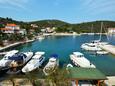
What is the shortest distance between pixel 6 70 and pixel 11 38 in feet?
186

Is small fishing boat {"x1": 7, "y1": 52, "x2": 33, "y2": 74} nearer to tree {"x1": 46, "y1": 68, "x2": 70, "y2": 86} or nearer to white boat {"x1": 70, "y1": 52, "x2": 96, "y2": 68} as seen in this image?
white boat {"x1": 70, "y1": 52, "x2": 96, "y2": 68}

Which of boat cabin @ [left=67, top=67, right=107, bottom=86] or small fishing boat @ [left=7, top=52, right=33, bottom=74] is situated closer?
boat cabin @ [left=67, top=67, right=107, bottom=86]

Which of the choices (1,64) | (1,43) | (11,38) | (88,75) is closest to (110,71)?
(88,75)

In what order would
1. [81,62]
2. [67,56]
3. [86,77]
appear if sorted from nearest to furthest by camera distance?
1. [86,77]
2. [81,62]
3. [67,56]

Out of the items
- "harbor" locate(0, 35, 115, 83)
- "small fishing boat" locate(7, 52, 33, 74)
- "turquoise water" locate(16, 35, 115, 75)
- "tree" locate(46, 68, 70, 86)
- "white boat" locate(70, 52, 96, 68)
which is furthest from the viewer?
"turquoise water" locate(16, 35, 115, 75)

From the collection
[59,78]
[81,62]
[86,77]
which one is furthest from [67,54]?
[59,78]

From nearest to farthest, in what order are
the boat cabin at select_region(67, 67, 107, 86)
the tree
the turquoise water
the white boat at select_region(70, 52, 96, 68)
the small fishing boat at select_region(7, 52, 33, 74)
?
the tree < the boat cabin at select_region(67, 67, 107, 86) < the small fishing boat at select_region(7, 52, 33, 74) < the white boat at select_region(70, 52, 96, 68) < the turquoise water

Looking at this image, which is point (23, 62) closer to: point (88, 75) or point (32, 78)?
point (32, 78)

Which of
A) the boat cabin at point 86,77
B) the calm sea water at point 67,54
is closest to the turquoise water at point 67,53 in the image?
the calm sea water at point 67,54

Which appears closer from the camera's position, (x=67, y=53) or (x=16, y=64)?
(x=16, y=64)

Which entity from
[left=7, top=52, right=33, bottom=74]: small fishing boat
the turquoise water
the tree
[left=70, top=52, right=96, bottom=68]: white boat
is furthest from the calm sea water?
the tree

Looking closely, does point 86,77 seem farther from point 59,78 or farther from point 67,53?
point 67,53

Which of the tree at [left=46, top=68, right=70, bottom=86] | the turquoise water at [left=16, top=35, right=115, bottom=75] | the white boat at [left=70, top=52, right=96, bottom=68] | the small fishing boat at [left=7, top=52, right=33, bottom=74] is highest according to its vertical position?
the tree at [left=46, top=68, right=70, bottom=86]

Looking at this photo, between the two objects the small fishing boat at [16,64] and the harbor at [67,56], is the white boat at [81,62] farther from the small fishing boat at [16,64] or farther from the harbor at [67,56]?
the small fishing boat at [16,64]
